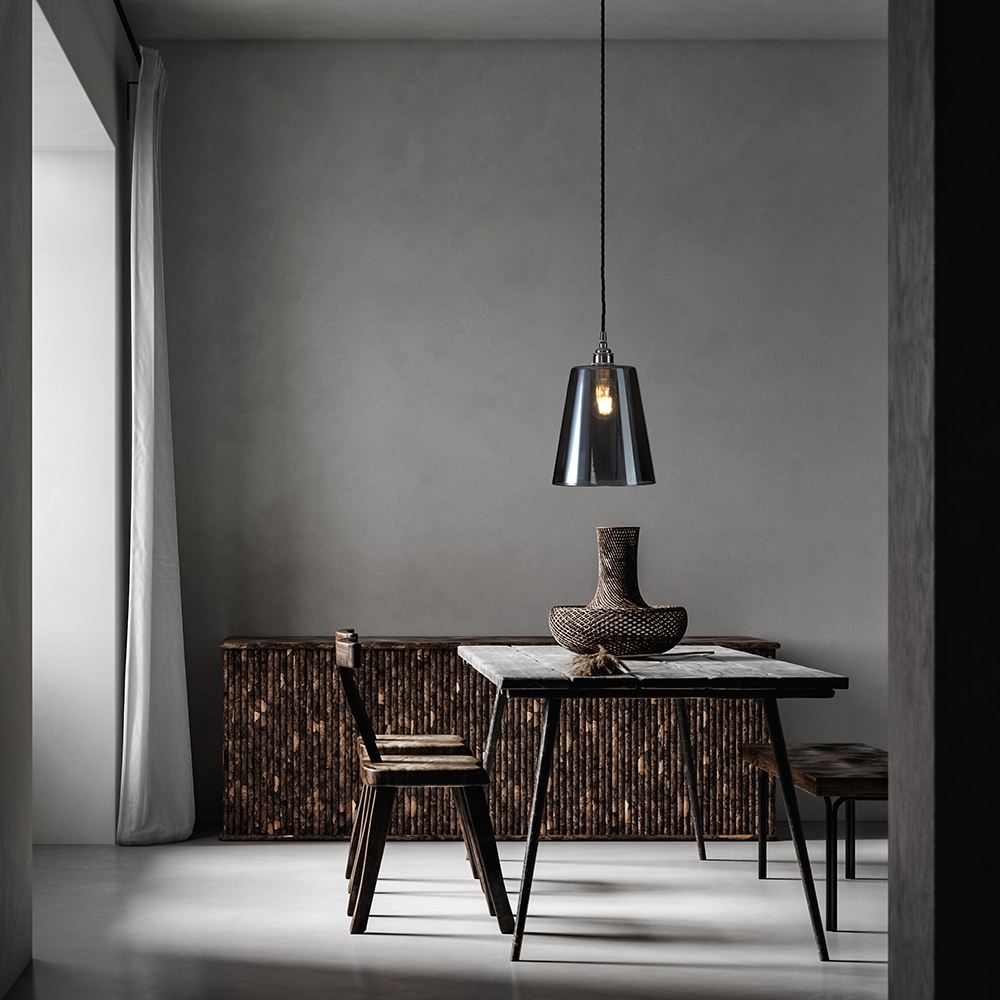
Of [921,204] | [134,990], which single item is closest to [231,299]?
[134,990]

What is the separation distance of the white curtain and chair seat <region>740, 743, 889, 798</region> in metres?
1.95

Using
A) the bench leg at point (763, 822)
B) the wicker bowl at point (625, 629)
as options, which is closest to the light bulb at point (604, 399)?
the wicker bowl at point (625, 629)

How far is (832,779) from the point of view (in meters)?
3.40

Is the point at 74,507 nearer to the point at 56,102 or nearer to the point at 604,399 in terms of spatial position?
the point at 56,102

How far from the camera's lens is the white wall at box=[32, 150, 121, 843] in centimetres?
462

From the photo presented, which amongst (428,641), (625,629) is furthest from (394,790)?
(428,641)

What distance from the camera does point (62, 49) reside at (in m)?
3.72

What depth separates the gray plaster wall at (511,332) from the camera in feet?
16.6

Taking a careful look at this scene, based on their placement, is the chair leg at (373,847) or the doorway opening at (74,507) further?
the doorway opening at (74,507)

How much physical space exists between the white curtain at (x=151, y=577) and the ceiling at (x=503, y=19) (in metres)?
0.30

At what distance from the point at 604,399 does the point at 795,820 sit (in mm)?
1258

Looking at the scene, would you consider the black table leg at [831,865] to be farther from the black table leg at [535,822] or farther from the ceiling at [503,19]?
the ceiling at [503,19]

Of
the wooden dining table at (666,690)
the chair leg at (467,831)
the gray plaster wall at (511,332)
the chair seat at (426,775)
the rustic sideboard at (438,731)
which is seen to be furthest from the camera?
the gray plaster wall at (511,332)

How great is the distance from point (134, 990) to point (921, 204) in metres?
2.31
